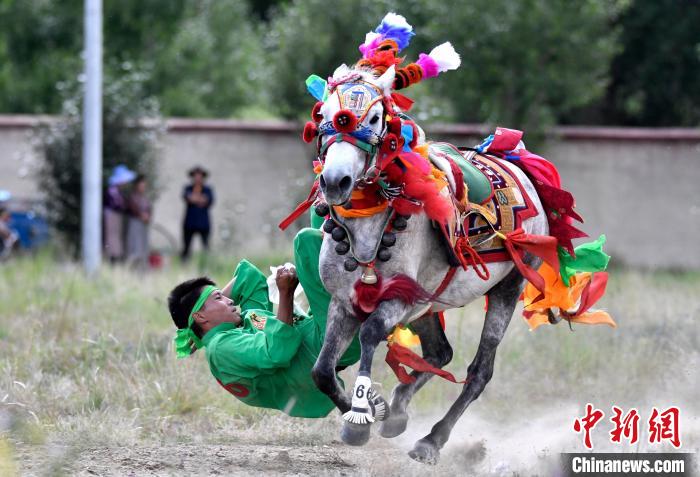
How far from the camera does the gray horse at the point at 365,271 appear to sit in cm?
547

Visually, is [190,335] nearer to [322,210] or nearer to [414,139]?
[322,210]

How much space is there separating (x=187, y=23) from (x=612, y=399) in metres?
22.1

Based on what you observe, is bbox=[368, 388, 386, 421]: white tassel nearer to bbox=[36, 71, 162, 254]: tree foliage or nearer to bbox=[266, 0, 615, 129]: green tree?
bbox=[36, 71, 162, 254]: tree foliage

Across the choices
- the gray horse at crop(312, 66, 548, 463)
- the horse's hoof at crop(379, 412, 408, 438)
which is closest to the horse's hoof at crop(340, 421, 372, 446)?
the gray horse at crop(312, 66, 548, 463)

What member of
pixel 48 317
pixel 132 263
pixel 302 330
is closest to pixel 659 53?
pixel 132 263

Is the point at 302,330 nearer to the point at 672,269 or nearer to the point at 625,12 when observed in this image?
the point at 672,269

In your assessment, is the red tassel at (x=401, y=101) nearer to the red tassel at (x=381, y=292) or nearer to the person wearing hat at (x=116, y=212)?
the red tassel at (x=381, y=292)

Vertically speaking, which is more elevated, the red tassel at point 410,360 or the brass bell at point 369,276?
the brass bell at point 369,276

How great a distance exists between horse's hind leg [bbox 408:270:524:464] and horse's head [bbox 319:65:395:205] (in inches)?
63.7

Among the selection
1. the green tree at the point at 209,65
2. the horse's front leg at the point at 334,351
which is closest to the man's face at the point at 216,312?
the horse's front leg at the point at 334,351

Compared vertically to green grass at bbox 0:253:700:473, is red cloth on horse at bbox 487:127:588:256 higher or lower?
higher

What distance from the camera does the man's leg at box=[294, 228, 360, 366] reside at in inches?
240

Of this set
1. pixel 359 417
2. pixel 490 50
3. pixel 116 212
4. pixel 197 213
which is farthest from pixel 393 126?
pixel 490 50

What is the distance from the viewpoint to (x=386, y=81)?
5.71 meters
